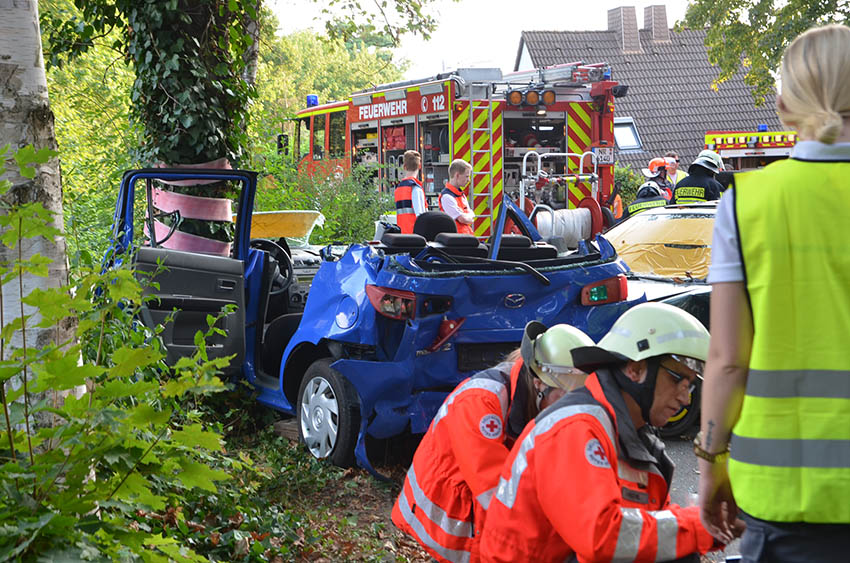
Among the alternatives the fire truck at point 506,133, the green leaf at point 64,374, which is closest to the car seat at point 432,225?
the green leaf at point 64,374

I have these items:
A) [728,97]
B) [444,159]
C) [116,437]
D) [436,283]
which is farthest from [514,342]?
[728,97]

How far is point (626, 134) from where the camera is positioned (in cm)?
2273

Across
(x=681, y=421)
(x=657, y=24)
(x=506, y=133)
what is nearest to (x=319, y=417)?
(x=681, y=421)

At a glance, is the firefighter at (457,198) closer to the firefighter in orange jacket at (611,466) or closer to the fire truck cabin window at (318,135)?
the firefighter in orange jacket at (611,466)

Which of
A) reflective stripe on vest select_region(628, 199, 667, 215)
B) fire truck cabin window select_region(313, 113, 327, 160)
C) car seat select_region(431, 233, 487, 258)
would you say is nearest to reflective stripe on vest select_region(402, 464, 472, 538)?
car seat select_region(431, 233, 487, 258)

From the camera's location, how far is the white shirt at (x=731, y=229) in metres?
1.93

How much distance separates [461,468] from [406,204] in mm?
7593

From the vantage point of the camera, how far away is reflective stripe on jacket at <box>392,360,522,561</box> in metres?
3.01

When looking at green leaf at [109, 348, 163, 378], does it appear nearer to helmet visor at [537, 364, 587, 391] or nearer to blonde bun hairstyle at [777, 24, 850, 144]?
helmet visor at [537, 364, 587, 391]

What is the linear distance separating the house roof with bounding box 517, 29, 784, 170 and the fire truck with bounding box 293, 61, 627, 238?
15.8m

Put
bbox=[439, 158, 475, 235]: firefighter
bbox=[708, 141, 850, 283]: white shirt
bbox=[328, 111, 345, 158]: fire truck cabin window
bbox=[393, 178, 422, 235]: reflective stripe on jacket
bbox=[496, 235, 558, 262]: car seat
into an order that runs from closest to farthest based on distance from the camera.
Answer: bbox=[708, 141, 850, 283]: white shirt, bbox=[496, 235, 558, 262]: car seat, bbox=[439, 158, 475, 235]: firefighter, bbox=[393, 178, 422, 235]: reflective stripe on jacket, bbox=[328, 111, 345, 158]: fire truck cabin window

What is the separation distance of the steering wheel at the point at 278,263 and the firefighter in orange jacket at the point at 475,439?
3.52 metres

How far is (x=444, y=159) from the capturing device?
14594mm

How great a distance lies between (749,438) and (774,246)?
392 millimetres
